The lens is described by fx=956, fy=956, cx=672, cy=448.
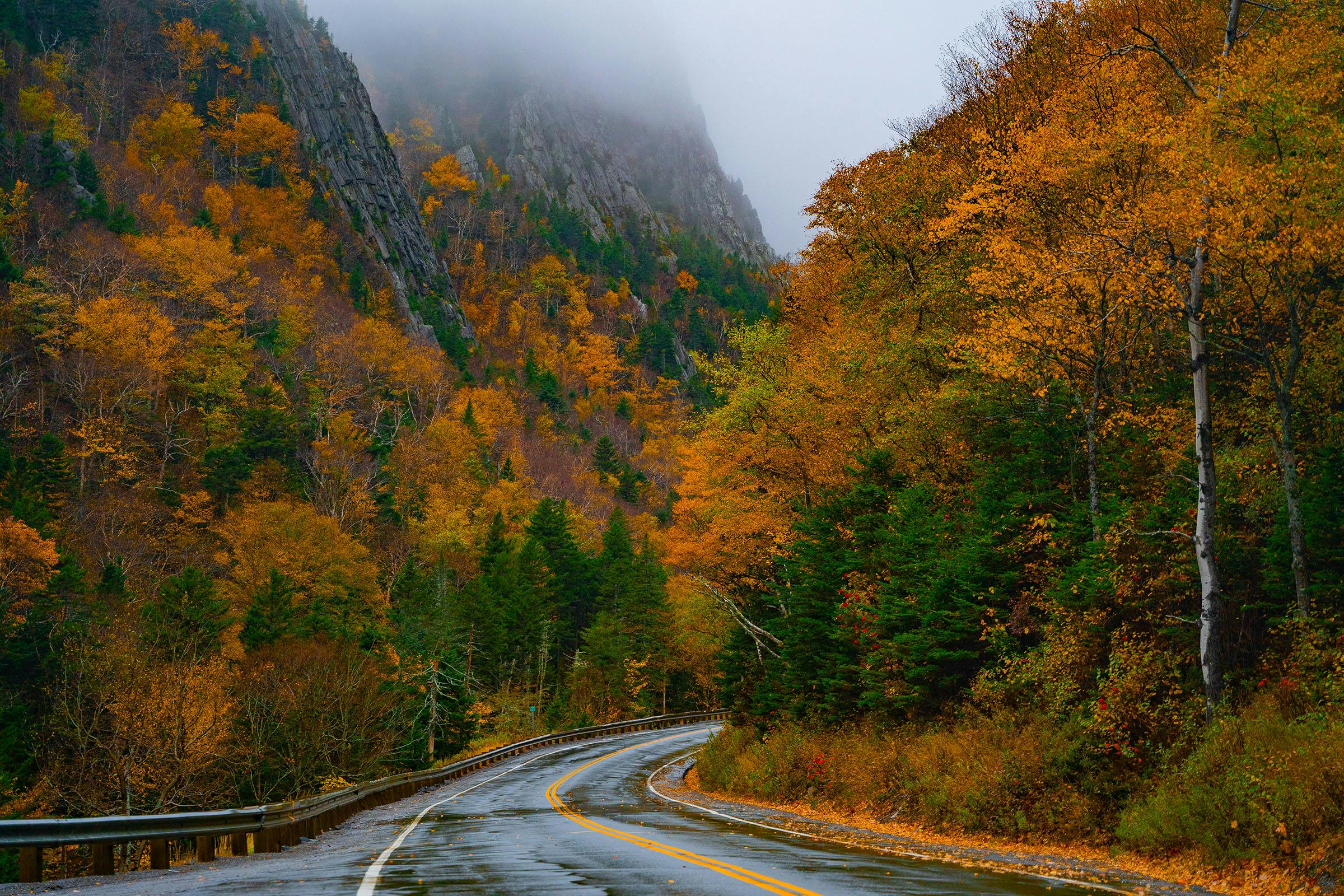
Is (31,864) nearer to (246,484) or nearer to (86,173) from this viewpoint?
(246,484)

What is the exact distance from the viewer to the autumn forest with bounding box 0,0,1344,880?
45.1 ft

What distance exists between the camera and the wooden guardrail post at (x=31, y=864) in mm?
10141

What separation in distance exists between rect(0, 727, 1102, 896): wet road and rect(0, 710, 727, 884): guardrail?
1.33ft

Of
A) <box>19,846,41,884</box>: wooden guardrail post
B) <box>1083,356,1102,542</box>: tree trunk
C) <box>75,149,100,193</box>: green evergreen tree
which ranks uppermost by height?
<box>75,149,100,193</box>: green evergreen tree

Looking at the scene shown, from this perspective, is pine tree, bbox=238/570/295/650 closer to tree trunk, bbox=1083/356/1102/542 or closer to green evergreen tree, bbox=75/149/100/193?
tree trunk, bbox=1083/356/1102/542

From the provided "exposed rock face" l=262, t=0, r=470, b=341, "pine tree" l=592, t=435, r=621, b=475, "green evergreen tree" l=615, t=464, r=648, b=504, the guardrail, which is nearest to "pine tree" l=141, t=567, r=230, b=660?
the guardrail

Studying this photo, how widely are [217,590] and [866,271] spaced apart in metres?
37.0

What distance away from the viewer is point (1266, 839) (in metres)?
10.6

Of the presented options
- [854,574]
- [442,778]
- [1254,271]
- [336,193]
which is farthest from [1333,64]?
[336,193]

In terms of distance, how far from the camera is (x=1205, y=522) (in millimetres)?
13531

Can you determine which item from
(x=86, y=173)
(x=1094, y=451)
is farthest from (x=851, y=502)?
(x=86, y=173)

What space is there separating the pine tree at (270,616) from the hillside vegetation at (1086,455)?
2456 centimetres

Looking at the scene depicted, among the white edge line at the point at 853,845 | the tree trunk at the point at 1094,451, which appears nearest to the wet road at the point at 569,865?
the white edge line at the point at 853,845

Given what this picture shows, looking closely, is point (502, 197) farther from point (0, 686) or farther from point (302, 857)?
point (302, 857)
